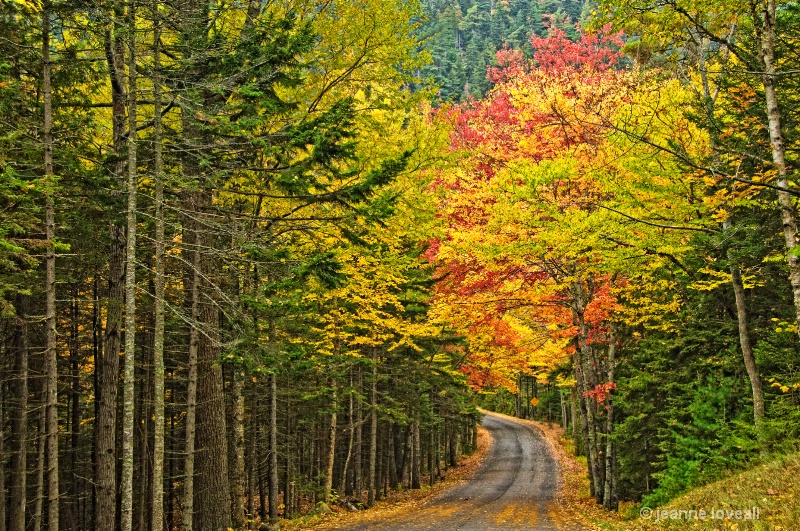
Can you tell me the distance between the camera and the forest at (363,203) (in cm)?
905

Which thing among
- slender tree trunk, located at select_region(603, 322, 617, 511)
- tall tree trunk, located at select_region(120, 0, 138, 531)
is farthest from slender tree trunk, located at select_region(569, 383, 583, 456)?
tall tree trunk, located at select_region(120, 0, 138, 531)

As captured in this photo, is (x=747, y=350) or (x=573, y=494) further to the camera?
(x=573, y=494)

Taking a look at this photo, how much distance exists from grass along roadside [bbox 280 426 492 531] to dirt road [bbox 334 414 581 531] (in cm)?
61

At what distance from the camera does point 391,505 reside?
73.0ft

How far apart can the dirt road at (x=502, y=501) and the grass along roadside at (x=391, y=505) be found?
61 centimetres

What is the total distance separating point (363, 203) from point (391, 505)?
16.1m

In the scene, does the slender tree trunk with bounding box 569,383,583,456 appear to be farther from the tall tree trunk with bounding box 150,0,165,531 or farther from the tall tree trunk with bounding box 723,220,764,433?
the tall tree trunk with bounding box 150,0,165,531

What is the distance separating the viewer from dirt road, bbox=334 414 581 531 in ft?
47.5

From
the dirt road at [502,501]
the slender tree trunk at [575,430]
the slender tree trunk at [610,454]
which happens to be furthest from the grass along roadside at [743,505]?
the slender tree trunk at [575,430]

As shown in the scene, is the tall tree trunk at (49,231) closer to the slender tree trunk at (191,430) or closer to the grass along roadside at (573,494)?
the slender tree trunk at (191,430)

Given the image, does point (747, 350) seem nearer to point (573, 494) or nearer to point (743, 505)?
point (743, 505)

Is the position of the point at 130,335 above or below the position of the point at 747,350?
above

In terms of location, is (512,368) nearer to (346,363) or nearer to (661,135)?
(346,363)

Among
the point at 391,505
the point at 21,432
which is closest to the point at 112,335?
the point at 21,432
